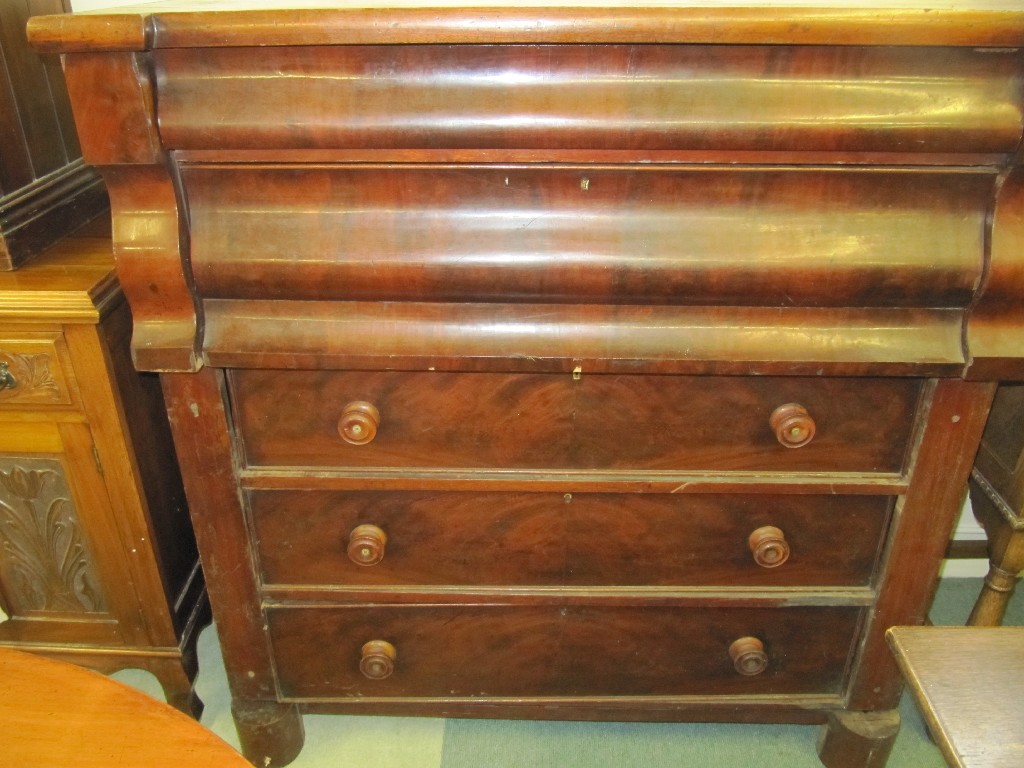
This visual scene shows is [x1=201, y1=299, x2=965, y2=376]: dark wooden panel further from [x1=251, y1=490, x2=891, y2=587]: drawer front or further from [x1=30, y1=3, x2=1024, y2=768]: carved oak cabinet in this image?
[x1=251, y1=490, x2=891, y2=587]: drawer front

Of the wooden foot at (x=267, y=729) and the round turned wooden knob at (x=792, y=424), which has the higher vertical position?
the round turned wooden knob at (x=792, y=424)

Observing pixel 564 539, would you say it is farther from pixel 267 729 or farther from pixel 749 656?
pixel 267 729

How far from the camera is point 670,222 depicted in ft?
3.40

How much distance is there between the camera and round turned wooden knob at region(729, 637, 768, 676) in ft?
4.45

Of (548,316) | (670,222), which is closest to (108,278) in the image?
(548,316)

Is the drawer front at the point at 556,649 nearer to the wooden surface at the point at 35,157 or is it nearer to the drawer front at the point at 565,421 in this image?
the drawer front at the point at 565,421

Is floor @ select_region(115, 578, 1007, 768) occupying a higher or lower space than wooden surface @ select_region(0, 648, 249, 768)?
lower

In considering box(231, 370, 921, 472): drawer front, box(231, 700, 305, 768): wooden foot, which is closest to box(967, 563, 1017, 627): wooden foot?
box(231, 370, 921, 472): drawer front

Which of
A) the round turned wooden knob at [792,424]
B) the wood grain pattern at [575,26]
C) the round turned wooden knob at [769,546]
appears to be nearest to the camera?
the wood grain pattern at [575,26]

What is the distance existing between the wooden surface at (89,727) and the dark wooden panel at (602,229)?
1.70 ft

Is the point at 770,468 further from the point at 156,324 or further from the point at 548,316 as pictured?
the point at 156,324

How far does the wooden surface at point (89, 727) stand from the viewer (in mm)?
809

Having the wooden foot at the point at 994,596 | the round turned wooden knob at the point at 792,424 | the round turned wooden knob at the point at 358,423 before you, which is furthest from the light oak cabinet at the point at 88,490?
the wooden foot at the point at 994,596

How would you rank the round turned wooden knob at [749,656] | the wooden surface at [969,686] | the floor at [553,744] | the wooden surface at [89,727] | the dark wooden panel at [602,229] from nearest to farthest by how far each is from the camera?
the wooden surface at [969,686]
the wooden surface at [89,727]
the dark wooden panel at [602,229]
the round turned wooden knob at [749,656]
the floor at [553,744]
